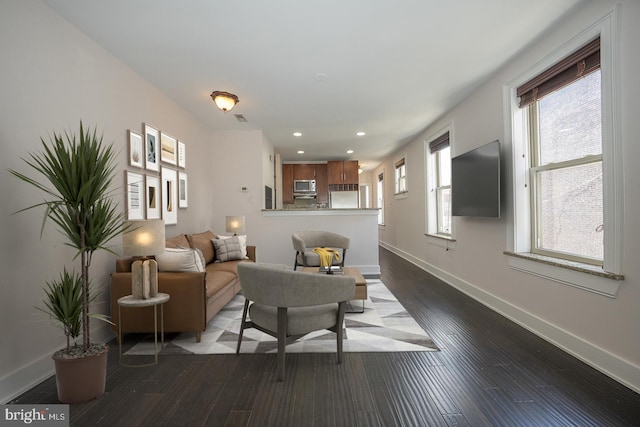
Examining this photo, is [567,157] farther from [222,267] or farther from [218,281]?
[222,267]

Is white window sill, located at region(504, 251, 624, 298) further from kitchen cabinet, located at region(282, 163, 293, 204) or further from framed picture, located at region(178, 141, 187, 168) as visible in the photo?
kitchen cabinet, located at region(282, 163, 293, 204)

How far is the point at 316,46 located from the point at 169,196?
2.58m

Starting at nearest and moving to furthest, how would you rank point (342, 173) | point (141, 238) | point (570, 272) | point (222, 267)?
point (141, 238) → point (570, 272) → point (222, 267) → point (342, 173)

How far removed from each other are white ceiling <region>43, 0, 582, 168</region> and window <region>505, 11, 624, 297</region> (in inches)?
16.6

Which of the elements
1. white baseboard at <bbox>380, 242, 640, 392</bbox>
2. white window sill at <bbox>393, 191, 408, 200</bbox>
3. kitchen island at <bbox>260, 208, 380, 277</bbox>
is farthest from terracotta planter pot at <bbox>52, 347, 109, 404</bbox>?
white window sill at <bbox>393, 191, 408, 200</bbox>

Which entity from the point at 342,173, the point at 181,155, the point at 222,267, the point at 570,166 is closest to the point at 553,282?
the point at 570,166

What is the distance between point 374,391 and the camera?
6.68 feet

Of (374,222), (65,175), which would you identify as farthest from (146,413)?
(374,222)

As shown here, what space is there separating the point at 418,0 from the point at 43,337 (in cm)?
360

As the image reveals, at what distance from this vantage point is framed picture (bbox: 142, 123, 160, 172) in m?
3.57

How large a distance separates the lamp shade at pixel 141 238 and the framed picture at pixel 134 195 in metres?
0.84

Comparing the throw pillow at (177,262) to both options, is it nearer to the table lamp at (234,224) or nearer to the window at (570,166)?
the table lamp at (234,224)

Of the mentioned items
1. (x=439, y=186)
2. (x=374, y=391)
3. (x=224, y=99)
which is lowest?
(x=374, y=391)

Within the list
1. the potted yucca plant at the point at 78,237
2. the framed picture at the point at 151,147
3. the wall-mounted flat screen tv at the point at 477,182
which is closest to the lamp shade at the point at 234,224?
the framed picture at the point at 151,147
